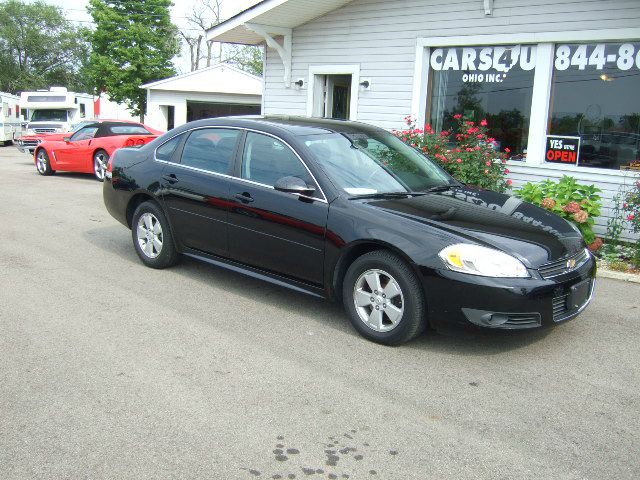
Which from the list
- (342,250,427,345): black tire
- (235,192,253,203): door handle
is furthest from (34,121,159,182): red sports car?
(342,250,427,345): black tire

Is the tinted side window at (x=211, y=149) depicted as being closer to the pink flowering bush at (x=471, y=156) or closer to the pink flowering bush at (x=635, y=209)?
the pink flowering bush at (x=471, y=156)

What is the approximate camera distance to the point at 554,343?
5098mm

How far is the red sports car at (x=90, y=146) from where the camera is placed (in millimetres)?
16062

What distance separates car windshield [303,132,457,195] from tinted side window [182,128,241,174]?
830mm

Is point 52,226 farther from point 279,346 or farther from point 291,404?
point 291,404

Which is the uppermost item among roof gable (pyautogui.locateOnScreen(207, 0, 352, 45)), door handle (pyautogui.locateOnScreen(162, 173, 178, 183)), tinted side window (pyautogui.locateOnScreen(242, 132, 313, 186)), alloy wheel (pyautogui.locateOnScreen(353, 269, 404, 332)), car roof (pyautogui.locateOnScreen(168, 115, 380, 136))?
roof gable (pyautogui.locateOnScreen(207, 0, 352, 45))

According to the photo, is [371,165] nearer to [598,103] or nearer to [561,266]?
[561,266]

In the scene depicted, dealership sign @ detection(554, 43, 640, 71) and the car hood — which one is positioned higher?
dealership sign @ detection(554, 43, 640, 71)

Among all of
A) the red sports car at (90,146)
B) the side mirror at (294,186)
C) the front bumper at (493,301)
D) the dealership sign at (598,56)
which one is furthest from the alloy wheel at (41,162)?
the front bumper at (493,301)

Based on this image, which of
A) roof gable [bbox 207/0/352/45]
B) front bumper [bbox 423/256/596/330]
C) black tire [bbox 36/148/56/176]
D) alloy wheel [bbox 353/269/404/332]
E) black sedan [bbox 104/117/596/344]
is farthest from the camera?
black tire [bbox 36/148/56/176]

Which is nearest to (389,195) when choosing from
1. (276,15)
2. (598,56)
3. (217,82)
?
(598,56)

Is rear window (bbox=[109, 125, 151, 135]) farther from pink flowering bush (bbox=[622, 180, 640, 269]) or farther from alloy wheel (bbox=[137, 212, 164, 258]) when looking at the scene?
pink flowering bush (bbox=[622, 180, 640, 269])

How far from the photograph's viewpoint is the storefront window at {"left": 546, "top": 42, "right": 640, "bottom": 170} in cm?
891

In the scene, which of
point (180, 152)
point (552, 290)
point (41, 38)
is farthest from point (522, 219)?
point (41, 38)
